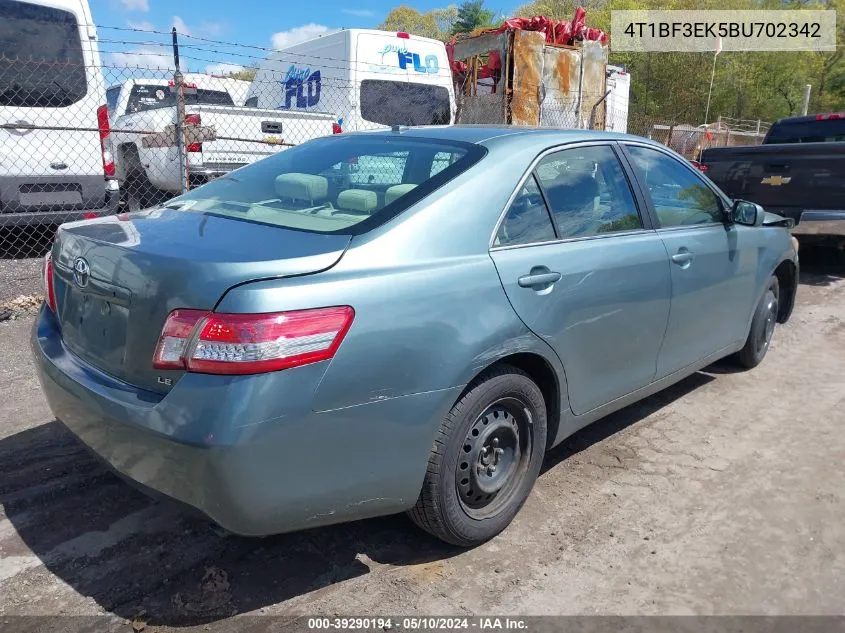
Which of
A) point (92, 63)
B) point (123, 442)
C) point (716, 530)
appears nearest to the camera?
point (123, 442)

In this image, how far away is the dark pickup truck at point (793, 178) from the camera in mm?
7332

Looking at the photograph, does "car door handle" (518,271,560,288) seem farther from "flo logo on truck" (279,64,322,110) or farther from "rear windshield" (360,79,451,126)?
"flo logo on truck" (279,64,322,110)

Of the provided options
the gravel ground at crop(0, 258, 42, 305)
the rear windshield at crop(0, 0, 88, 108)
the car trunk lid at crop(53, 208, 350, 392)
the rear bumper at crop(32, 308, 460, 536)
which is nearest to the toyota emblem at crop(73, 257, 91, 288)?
the car trunk lid at crop(53, 208, 350, 392)

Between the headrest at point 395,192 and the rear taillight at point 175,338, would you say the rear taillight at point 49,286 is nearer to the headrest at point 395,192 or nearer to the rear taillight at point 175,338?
the rear taillight at point 175,338

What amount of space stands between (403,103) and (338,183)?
731cm

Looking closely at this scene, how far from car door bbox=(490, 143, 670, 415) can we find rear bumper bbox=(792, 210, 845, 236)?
5.07 meters

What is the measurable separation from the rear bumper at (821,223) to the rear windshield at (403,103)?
5.04 metres

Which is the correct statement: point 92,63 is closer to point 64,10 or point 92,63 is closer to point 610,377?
point 64,10

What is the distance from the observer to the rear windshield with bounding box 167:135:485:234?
2.59 metres

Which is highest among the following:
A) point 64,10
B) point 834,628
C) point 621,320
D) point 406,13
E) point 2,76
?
point 406,13

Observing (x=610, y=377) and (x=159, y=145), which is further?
(x=159, y=145)

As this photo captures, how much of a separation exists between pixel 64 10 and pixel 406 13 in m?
78.2

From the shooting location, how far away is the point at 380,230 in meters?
2.36

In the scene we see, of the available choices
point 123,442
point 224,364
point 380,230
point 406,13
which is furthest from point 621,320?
point 406,13
